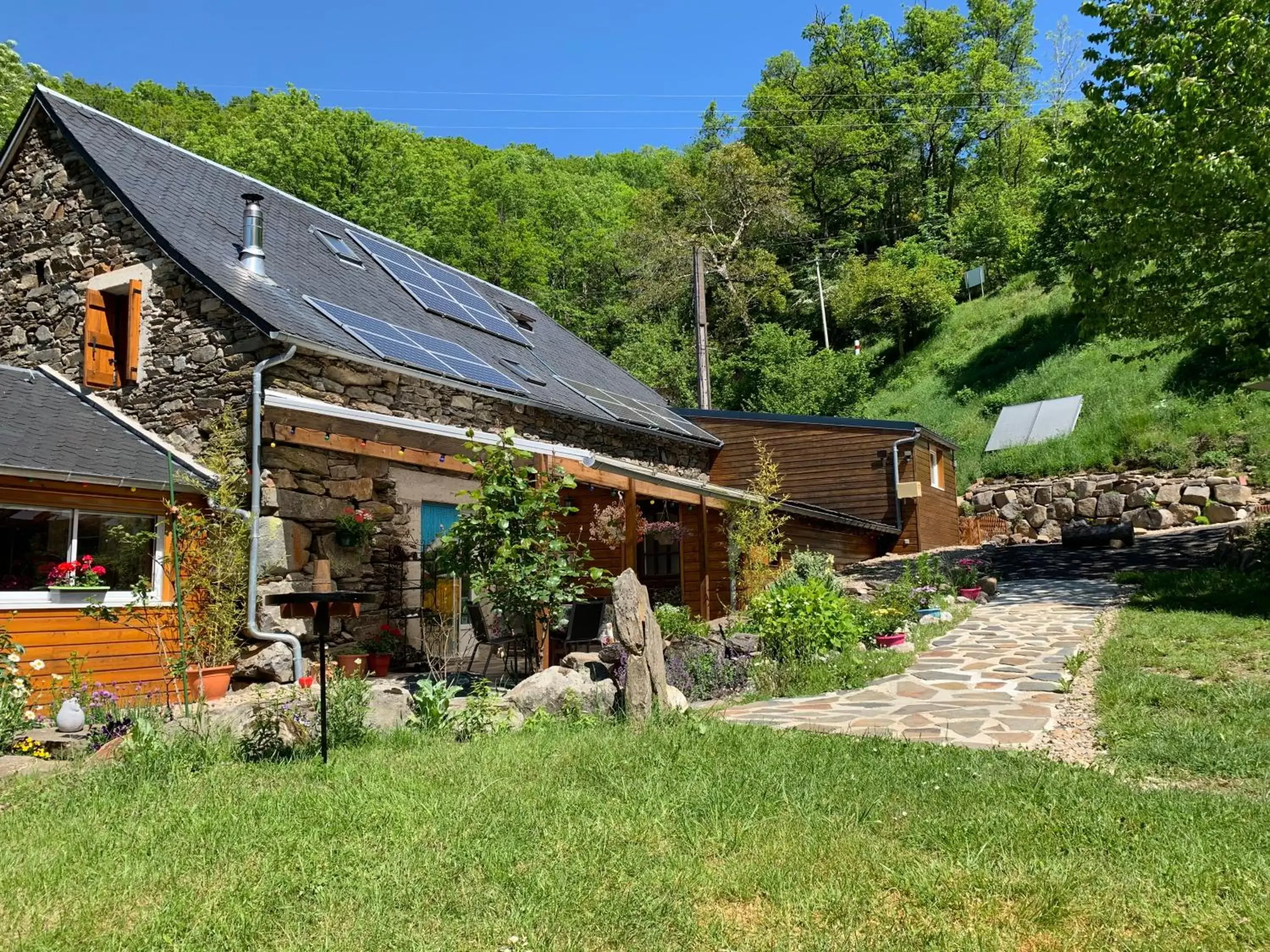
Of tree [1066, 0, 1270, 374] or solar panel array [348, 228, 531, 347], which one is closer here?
tree [1066, 0, 1270, 374]

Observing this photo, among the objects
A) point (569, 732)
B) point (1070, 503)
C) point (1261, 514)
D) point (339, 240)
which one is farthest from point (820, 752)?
point (1070, 503)

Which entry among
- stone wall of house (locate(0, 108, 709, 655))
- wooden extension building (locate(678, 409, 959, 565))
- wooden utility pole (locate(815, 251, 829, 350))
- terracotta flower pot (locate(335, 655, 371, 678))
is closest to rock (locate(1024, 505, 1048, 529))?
wooden extension building (locate(678, 409, 959, 565))

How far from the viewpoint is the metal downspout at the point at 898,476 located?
17594 millimetres

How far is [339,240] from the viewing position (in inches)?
541

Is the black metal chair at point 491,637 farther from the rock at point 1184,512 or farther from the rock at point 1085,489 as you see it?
the rock at point 1085,489

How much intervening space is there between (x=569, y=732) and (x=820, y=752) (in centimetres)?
165

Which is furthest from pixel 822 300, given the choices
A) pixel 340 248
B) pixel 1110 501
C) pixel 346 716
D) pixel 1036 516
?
pixel 346 716

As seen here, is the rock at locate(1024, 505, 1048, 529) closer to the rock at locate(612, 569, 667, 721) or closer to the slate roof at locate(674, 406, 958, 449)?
the slate roof at locate(674, 406, 958, 449)

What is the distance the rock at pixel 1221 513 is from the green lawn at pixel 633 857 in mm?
17029

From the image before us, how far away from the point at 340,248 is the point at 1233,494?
18395mm

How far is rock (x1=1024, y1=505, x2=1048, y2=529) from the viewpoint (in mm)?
21484

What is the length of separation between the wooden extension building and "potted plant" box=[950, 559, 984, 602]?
2667 millimetres

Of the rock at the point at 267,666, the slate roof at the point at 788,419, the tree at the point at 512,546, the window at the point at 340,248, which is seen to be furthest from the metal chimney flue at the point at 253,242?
the slate roof at the point at 788,419

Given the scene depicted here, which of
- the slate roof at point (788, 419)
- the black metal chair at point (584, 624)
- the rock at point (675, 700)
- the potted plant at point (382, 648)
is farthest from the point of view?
the slate roof at point (788, 419)
